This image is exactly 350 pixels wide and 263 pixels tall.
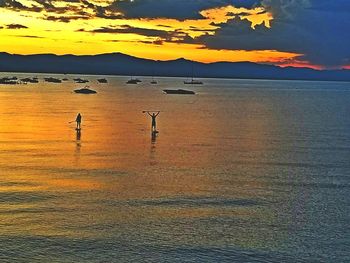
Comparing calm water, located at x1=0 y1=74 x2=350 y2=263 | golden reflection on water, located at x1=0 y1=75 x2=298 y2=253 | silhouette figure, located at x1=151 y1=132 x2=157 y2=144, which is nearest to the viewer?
calm water, located at x1=0 y1=74 x2=350 y2=263

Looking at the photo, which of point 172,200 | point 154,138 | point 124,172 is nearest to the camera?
point 172,200

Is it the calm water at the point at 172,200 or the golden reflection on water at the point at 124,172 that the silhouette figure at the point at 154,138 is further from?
the calm water at the point at 172,200

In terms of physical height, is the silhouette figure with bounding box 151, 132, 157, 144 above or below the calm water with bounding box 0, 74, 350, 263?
below

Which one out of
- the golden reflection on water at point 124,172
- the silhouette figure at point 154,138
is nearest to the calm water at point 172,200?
the golden reflection on water at point 124,172

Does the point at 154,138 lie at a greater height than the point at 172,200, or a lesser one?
lesser

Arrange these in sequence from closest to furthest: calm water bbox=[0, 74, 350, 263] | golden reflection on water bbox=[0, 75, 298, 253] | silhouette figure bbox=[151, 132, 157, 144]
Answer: calm water bbox=[0, 74, 350, 263]
golden reflection on water bbox=[0, 75, 298, 253]
silhouette figure bbox=[151, 132, 157, 144]

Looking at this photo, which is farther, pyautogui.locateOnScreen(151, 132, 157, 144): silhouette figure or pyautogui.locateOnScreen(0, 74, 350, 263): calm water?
pyautogui.locateOnScreen(151, 132, 157, 144): silhouette figure

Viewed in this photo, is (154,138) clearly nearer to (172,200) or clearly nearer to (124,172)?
(124,172)

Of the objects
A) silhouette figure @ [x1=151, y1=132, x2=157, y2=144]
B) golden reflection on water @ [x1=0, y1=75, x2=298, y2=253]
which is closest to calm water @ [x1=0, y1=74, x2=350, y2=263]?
golden reflection on water @ [x1=0, y1=75, x2=298, y2=253]

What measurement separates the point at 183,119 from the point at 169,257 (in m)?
84.9

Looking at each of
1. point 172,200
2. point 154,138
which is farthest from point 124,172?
point 154,138

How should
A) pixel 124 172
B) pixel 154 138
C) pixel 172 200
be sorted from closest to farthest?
pixel 172 200
pixel 124 172
pixel 154 138

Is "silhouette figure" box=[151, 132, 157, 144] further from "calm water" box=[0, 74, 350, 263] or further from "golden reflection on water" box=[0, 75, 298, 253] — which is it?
"calm water" box=[0, 74, 350, 263]

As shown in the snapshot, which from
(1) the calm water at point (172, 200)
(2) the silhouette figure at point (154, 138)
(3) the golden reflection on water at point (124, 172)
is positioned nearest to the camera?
(1) the calm water at point (172, 200)
